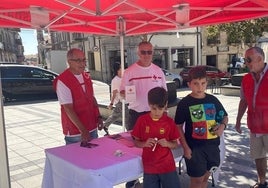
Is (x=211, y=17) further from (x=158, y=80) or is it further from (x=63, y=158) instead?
(x=63, y=158)

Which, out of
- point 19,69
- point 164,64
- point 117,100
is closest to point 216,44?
point 164,64

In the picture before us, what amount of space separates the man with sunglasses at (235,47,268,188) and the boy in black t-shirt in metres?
0.86

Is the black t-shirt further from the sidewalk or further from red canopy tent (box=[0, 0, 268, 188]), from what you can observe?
the sidewalk

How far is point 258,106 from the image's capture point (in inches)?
139

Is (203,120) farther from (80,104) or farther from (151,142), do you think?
(80,104)

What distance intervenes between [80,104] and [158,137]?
3.83 feet

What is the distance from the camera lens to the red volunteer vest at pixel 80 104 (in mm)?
3310

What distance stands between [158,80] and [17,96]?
→ 11606 millimetres

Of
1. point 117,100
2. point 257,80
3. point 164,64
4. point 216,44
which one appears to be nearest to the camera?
point 257,80

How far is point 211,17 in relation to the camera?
489cm

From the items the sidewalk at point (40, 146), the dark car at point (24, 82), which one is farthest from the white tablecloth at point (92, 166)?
the dark car at point (24, 82)

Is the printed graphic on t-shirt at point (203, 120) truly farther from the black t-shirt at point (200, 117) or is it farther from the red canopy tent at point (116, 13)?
the red canopy tent at point (116, 13)

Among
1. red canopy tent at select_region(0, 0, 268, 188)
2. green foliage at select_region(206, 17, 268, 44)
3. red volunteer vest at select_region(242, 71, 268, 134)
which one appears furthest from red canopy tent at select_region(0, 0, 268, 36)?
green foliage at select_region(206, 17, 268, 44)

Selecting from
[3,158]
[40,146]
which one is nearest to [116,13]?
[3,158]
